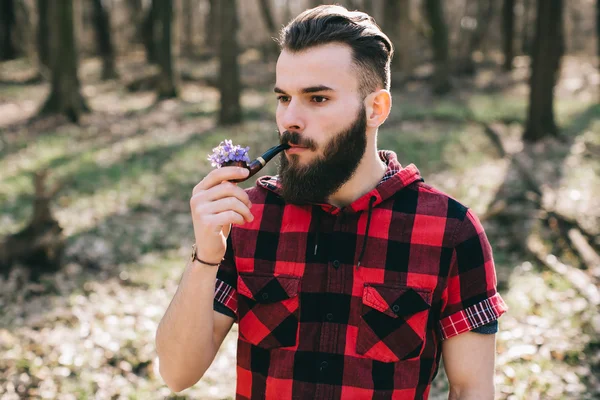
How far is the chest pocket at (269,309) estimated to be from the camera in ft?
7.86

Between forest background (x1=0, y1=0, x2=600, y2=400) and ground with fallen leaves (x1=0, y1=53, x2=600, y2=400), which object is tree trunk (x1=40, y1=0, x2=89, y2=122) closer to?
forest background (x1=0, y1=0, x2=600, y2=400)

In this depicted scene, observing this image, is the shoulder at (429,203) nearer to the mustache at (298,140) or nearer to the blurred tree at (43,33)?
the mustache at (298,140)

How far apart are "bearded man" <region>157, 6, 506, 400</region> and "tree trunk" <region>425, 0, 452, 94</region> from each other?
725 inches

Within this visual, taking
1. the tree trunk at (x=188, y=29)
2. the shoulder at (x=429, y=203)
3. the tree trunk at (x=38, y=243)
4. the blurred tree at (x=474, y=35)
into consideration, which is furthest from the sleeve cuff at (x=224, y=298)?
the tree trunk at (x=188, y=29)

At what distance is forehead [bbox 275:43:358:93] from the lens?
→ 2367 mm

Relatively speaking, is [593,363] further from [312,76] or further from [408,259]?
[312,76]

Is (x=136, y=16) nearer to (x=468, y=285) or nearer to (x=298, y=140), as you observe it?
(x=298, y=140)

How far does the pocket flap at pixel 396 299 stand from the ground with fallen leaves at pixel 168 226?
2890mm

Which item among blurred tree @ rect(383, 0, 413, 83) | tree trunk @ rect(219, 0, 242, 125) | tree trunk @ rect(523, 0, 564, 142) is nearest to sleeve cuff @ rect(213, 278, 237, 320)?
tree trunk @ rect(523, 0, 564, 142)

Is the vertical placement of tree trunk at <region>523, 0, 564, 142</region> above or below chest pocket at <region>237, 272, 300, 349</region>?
below

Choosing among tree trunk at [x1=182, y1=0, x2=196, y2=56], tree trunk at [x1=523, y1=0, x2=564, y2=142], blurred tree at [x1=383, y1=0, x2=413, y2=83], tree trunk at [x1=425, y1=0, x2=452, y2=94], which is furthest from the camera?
tree trunk at [x1=182, y1=0, x2=196, y2=56]

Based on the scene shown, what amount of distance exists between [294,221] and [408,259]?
498 mm

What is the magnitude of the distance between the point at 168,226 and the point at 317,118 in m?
6.59

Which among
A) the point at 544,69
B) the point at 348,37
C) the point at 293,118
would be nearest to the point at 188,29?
the point at 544,69
